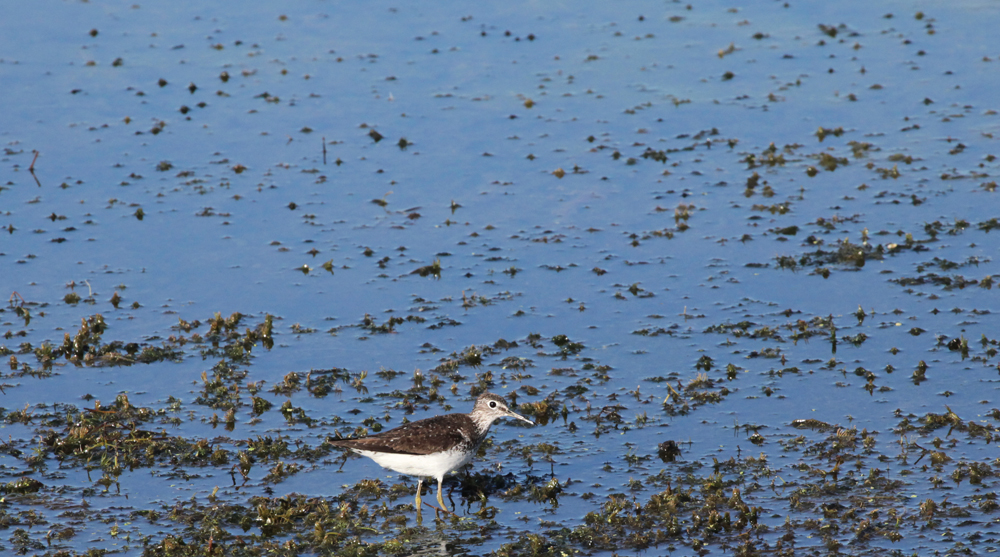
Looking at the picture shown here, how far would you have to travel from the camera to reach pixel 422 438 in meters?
11.9

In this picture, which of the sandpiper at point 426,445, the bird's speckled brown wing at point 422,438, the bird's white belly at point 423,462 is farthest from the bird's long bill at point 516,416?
the bird's white belly at point 423,462

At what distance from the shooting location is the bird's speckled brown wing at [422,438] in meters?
11.8

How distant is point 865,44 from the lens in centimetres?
2723

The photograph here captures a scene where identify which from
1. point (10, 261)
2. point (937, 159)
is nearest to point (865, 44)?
point (937, 159)

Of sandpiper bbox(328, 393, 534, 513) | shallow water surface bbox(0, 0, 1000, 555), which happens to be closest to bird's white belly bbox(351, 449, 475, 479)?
sandpiper bbox(328, 393, 534, 513)

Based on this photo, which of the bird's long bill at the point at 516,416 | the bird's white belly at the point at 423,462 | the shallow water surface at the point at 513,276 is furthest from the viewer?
the bird's long bill at the point at 516,416

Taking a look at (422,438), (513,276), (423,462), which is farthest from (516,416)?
(513,276)

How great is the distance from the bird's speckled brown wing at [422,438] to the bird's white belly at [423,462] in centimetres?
5

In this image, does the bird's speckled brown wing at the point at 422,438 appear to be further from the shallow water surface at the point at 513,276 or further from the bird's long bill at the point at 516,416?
the shallow water surface at the point at 513,276

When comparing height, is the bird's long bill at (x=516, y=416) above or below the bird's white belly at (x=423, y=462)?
above

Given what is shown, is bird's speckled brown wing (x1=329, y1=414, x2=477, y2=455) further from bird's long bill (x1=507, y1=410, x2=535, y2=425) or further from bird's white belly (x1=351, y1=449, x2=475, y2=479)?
bird's long bill (x1=507, y1=410, x2=535, y2=425)

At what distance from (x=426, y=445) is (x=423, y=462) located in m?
0.18

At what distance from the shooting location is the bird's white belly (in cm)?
1180

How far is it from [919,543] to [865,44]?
1894cm
